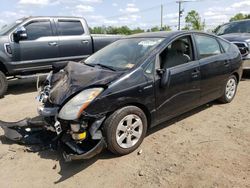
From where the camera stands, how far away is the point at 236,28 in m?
9.56

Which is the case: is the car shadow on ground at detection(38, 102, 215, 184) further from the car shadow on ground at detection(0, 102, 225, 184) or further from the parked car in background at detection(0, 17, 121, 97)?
the parked car in background at detection(0, 17, 121, 97)

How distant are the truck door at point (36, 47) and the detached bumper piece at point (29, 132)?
3331mm

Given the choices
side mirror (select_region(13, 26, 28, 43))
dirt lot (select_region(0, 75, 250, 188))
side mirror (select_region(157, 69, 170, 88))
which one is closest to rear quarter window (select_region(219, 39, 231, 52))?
dirt lot (select_region(0, 75, 250, 188))

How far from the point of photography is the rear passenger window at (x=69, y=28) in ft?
25.4

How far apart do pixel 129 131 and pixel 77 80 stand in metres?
0.99

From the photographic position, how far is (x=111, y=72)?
3707mm

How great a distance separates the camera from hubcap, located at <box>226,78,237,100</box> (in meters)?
5.47

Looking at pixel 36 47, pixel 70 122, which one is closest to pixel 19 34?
pixel 36 47

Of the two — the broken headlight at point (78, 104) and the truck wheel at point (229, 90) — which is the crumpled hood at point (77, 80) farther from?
the truck wheel at point (229, 90)

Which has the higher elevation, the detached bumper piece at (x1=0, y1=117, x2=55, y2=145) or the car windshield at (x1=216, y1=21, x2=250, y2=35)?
the car windshield at (x1=216, y1=21, x2=250, y2=35)

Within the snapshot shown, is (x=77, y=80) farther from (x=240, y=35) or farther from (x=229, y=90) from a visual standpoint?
(x=240, y=35)

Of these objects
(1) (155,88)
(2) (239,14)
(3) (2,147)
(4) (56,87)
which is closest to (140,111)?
(1) (155,88)

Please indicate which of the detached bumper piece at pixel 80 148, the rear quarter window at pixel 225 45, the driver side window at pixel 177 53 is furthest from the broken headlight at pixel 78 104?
the rear quarter window at pixel 225 45

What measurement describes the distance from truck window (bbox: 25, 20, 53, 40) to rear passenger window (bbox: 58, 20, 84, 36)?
13.5 inches
